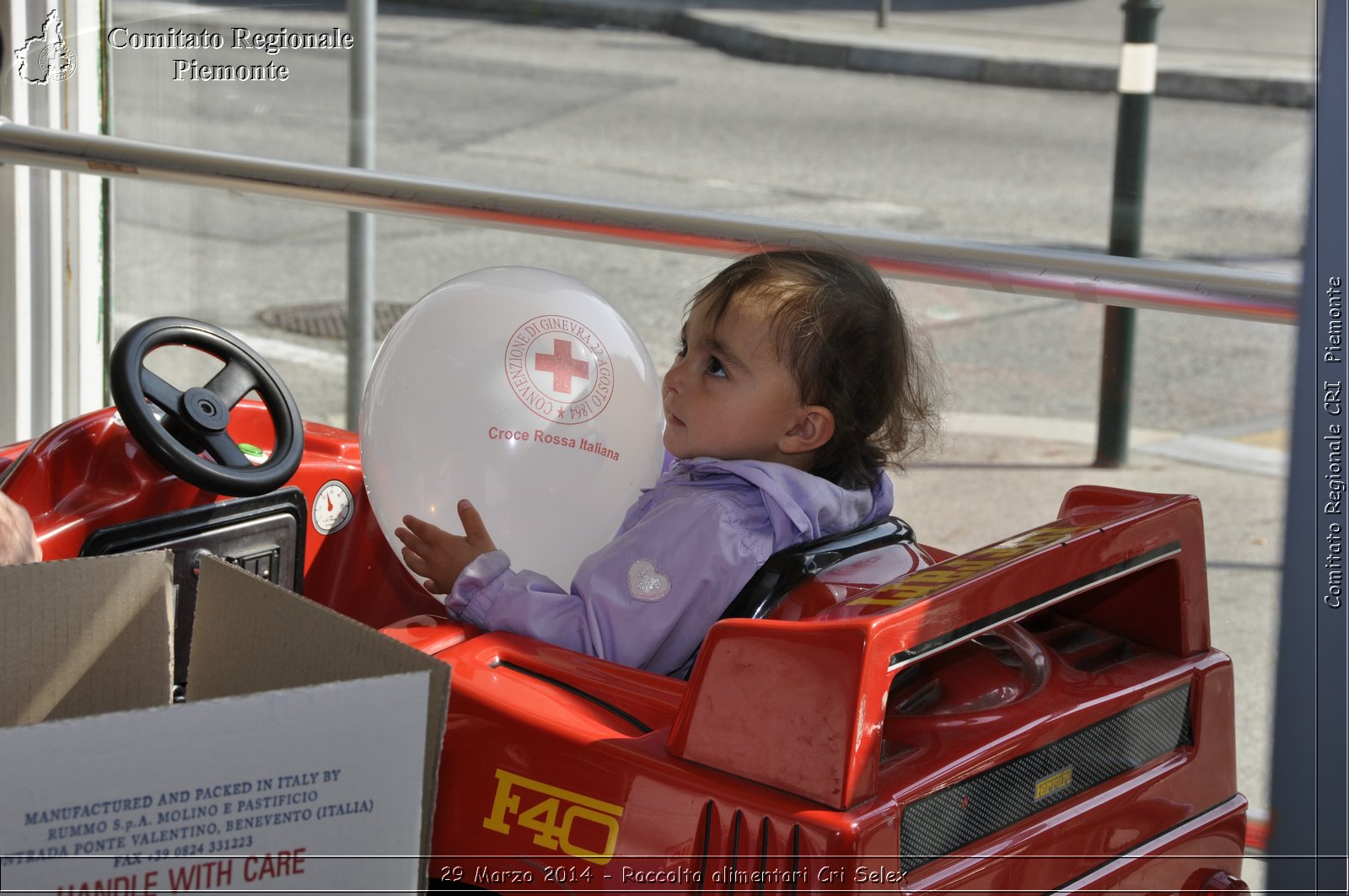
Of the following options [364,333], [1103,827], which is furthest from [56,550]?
[364,333]

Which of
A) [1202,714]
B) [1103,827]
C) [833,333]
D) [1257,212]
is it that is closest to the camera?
[1103,827]

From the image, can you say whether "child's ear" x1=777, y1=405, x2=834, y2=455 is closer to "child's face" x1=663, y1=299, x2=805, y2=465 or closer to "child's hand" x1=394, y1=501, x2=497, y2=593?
"child's face" x1=663, y1=299, x2=805, y2=465

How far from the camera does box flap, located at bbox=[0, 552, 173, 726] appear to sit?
1.44m

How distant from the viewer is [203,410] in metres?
2.18

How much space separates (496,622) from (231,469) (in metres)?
0.58

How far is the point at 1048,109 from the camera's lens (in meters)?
9.94

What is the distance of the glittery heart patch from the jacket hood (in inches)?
6.1

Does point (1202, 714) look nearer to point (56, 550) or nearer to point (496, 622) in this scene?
point (496, 622)

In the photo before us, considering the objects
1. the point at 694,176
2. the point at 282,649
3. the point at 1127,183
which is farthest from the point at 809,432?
the point at 694,176

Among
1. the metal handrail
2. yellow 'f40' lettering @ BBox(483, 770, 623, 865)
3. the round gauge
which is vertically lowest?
yellow 'f40' lettering @ BBox(483, 770, 623, 865)

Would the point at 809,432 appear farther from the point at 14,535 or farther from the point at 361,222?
the point at 361,222

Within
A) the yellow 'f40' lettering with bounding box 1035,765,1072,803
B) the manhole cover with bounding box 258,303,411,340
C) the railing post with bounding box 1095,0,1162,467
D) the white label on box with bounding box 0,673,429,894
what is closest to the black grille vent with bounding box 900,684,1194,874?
the yellow 'f40' lettering with bounding box 1035,765,1072,803

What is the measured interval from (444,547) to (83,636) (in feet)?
1.80

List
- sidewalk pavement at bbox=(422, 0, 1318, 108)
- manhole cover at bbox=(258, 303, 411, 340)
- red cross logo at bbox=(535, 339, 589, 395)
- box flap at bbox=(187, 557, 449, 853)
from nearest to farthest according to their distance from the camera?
1. box flap at bbox=(187, 557, 449, 853)
2. red cross logo at bbox=(535, 339, 589, 395)
3. manhole cover at bbox=(258, 303, 411, 340)
4. sidewalk pavement at bbox=(422, 0, 1318, 108)
